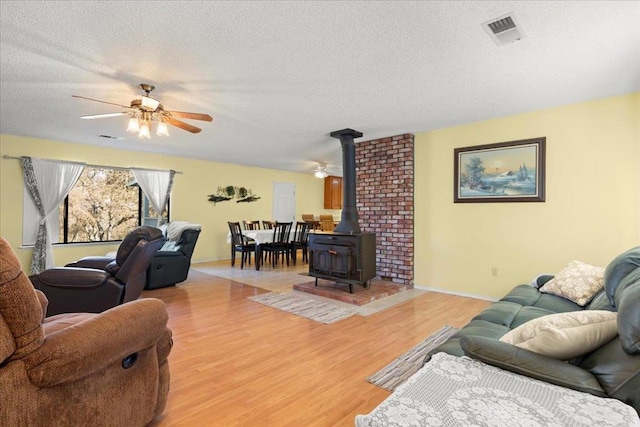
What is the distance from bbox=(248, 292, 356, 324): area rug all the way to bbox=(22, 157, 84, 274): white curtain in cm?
372

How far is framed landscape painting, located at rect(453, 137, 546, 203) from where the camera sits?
3.77m

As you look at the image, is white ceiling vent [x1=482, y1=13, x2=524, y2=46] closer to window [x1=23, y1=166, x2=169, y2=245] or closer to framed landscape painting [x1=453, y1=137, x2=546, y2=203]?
framed landscape painting [x1=453, y1=137, x2=546, y2=203]

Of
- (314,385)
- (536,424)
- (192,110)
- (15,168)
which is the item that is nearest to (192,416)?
(314,385)

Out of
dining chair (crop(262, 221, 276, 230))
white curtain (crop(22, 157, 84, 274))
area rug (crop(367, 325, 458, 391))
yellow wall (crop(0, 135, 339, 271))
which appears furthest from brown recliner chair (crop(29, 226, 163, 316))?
dining chair (crop(262, 221, 276, 230))

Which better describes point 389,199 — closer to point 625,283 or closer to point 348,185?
point 348,185

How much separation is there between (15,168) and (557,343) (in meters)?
6.96

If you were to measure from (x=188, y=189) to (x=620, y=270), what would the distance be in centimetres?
685

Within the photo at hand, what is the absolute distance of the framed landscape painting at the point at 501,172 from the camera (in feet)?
12.4

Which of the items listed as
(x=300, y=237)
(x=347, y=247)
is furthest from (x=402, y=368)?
(x=300, y=237)

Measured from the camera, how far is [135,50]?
2.38 meters

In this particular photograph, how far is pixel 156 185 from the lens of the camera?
634 centimetres

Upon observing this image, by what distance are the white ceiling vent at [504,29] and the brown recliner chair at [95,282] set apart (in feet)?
10.8

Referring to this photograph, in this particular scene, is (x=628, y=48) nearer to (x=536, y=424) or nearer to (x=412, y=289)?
(x=536, y=424)

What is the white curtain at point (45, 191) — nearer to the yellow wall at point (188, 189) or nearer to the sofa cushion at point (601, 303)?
the yellow wall at point (188, 189)
